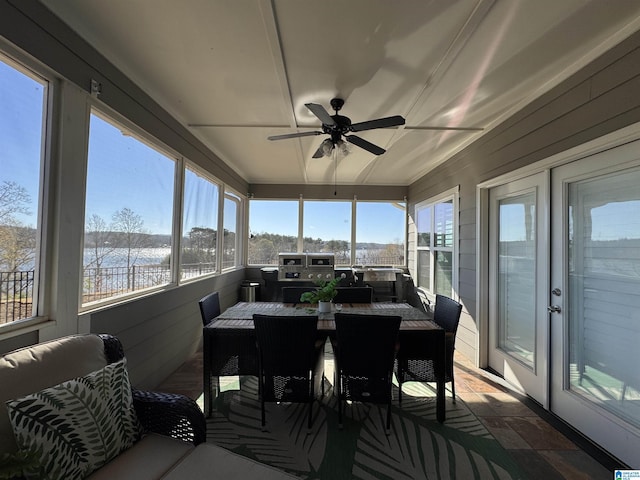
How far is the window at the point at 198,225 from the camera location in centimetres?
315

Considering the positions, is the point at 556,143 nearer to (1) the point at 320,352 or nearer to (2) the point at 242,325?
(1) the point at 320,352

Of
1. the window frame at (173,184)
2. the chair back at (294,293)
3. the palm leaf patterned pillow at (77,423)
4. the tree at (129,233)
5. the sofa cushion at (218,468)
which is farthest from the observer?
the chair back at (294,293)

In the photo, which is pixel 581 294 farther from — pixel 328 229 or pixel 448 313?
pixel 328 229

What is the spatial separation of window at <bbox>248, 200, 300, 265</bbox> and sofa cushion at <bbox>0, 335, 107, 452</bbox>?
4027mm

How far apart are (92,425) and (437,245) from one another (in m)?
4.16

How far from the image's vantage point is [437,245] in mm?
4207

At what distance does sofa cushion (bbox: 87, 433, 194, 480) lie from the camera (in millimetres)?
1092

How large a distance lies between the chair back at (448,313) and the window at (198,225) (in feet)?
8.80

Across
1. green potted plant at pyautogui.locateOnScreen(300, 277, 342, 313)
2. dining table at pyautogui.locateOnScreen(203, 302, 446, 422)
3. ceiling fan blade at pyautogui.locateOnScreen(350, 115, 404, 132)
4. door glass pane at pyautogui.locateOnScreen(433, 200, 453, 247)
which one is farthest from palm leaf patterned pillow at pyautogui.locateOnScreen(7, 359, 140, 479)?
door glass pane at pyautogui.locateOnScreen(433, 200, 453, 247)

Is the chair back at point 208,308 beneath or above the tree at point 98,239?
beneath

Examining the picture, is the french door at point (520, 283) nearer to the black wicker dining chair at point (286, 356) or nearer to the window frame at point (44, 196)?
the black wicker dining chair at point (286, 356)

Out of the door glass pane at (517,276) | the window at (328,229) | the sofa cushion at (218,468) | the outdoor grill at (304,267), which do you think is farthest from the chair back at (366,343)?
the window at (328,229)

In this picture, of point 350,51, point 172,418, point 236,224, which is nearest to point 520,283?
point 350,51

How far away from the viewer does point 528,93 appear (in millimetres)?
2281
